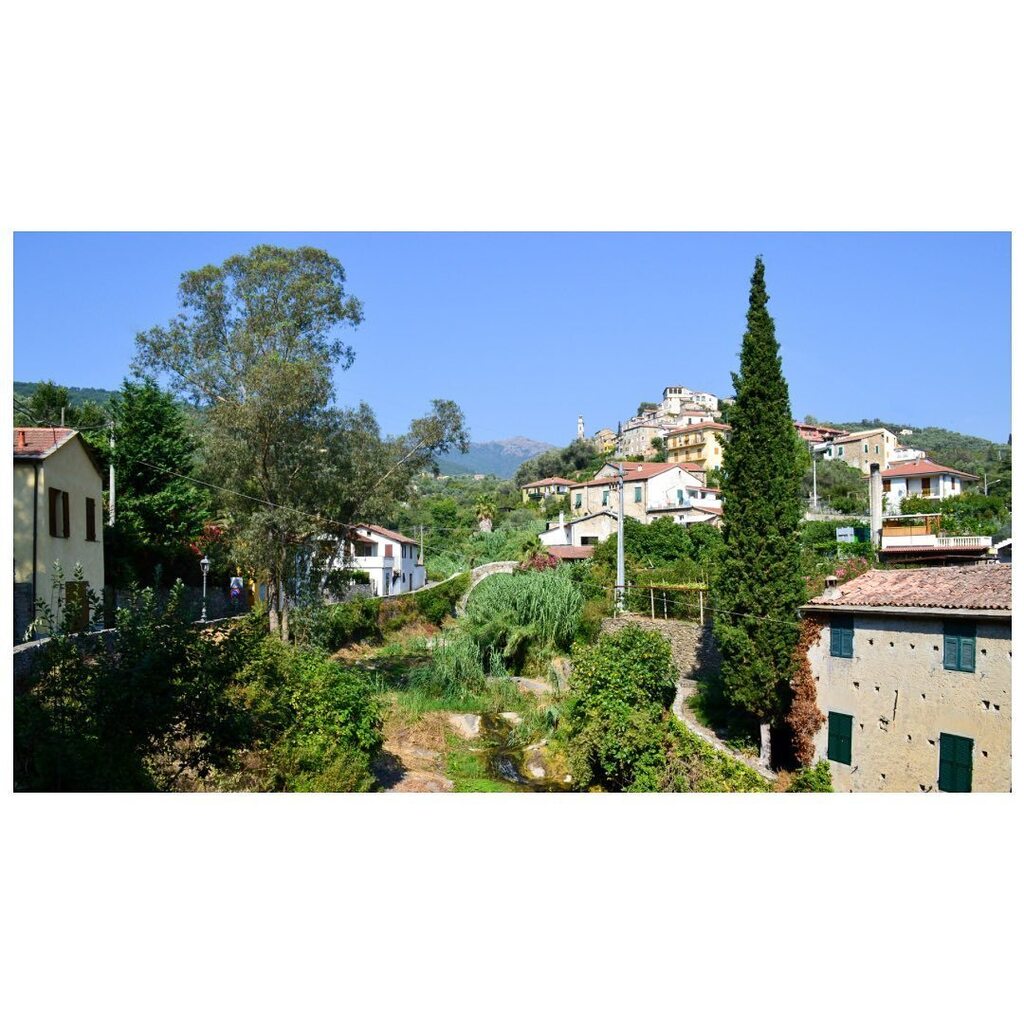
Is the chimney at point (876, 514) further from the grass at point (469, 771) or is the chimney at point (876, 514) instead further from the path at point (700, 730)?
the grass at point (469, 771)

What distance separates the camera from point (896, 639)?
26.0 feet

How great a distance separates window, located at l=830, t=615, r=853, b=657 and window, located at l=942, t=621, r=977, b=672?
41.5 inches

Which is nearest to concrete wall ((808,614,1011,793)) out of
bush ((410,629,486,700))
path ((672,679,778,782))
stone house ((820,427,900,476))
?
path ((672,679,778,782))

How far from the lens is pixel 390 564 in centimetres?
2105

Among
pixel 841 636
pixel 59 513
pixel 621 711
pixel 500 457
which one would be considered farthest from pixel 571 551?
pixel 500 457

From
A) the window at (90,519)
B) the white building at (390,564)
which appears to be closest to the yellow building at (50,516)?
the window at (90,519)

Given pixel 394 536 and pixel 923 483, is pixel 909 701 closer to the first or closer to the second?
pixel 923 483

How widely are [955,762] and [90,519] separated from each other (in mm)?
9800

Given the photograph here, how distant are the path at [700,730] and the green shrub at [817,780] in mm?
336

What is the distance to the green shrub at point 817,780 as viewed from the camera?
27.7 feet

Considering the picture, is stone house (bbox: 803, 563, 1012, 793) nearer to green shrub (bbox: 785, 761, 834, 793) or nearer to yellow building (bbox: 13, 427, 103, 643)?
green shrub (bbox: 785, 761, 834, 793)

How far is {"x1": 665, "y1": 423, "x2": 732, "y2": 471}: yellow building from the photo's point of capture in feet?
93.5
